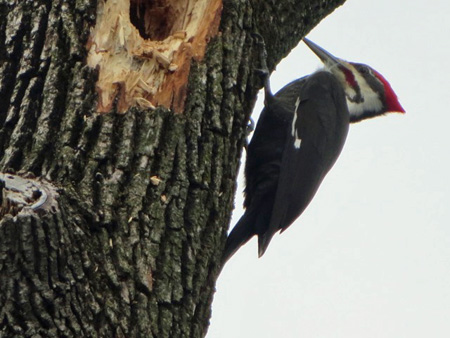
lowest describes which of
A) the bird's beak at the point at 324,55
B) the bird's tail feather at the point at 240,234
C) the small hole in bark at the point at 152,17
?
the bird's tail feather at the point at 240,234

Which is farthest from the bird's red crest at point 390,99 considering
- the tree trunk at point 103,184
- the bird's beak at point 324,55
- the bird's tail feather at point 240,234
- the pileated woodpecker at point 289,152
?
the tree trunk at point 103,184

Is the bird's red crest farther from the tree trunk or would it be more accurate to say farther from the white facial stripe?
the tree trunk

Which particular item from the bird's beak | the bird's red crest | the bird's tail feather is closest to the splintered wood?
the bird's tail feather

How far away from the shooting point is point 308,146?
12.3 feet

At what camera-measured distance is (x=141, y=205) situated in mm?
2027

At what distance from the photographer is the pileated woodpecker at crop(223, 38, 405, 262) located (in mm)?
3531

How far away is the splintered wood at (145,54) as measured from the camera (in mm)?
2287

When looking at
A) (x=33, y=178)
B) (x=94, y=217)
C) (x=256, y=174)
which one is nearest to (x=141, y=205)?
(x=94, y=217)

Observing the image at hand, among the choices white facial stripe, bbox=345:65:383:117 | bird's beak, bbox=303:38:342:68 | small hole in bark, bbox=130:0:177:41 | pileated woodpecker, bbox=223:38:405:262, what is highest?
bird's beak, bbox=303:38:342:68

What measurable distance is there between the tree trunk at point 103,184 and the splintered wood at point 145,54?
34 millimetres

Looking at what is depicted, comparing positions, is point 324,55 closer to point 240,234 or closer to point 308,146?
point 308,146

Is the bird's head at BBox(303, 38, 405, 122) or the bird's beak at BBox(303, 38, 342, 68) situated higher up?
the bird's beak at BBox(303, 38, 342, 68)

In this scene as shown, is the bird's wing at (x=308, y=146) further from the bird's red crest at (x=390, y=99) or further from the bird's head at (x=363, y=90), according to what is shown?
the bird's red crest at (x=390, y=99)

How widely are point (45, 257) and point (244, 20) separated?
1240 millimetres
